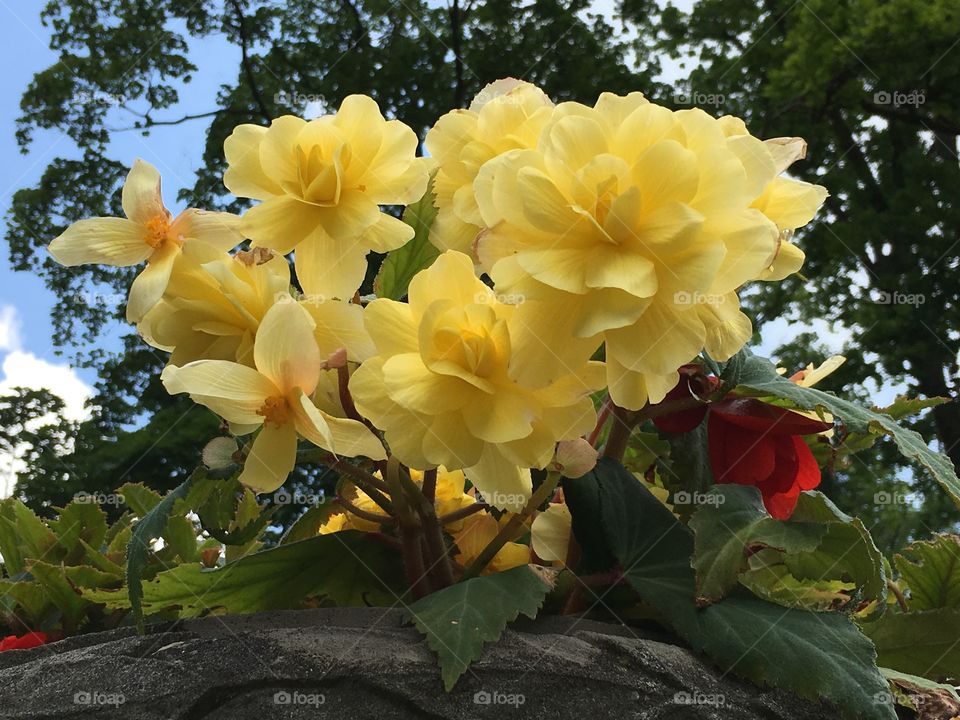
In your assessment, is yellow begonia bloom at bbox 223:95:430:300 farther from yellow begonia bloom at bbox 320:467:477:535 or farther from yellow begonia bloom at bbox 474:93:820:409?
yellow begonia bloom at bbox 320:467:477:535

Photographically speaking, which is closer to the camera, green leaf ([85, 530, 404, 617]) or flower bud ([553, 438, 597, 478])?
flower bud ([553, 438, 597, 478])

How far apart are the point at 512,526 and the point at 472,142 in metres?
0.30

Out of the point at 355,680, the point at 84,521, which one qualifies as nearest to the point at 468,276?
the point at 355,680

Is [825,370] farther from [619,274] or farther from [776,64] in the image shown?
[776,64]

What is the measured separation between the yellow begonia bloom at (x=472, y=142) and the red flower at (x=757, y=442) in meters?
0.28

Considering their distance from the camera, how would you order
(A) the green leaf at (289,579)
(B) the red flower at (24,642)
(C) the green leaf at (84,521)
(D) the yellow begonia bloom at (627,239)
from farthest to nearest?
(C) the green leaf at (84,521) → (B) the red flower at (24,642) → (A) the green leaf at (289,579) → (D) the yellow begonia bloom at (627,239)

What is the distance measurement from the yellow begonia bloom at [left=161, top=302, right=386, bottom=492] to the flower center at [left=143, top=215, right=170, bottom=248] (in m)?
0.13

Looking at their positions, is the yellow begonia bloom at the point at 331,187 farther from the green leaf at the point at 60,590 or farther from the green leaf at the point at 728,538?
the green leaf at the point at 60,590

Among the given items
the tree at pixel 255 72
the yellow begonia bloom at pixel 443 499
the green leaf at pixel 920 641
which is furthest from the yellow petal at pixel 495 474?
the tree at pixel 255 72

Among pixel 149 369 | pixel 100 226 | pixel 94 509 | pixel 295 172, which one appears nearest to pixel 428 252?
pixel 295 172

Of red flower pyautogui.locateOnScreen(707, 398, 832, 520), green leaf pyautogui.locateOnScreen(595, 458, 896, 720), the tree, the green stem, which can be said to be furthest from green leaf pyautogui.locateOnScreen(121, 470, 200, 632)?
the tree

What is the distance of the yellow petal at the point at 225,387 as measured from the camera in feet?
1.73

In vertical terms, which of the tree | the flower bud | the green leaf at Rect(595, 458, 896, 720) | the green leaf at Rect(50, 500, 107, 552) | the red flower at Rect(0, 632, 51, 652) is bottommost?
the green leaf at Rect(595, 458, 896, 720)

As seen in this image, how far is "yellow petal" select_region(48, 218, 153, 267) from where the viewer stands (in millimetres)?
648
